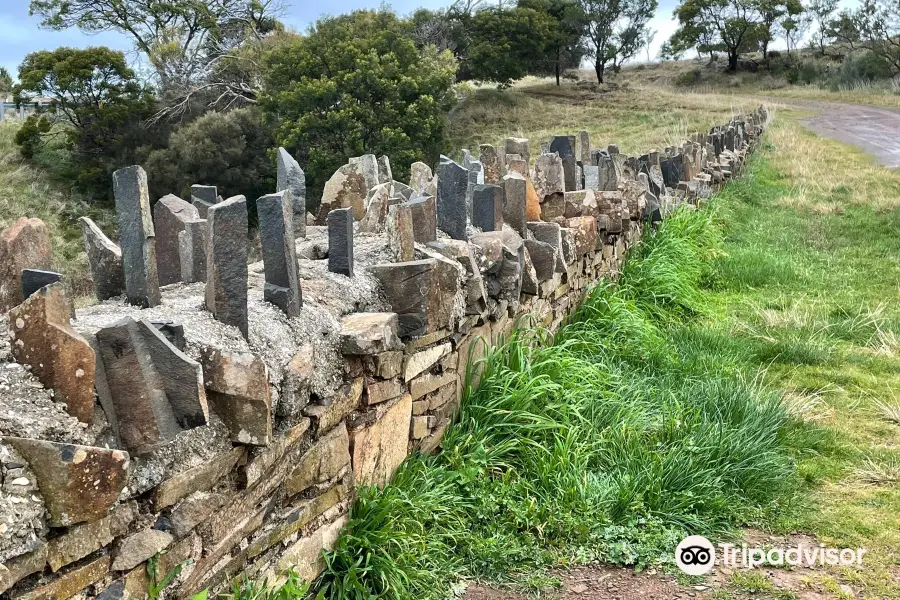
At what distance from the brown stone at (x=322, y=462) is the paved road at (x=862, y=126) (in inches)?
663

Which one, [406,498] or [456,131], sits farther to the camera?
[456,131]

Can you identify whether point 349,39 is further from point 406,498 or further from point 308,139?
point 406,498

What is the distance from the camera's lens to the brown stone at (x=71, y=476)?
163 cm

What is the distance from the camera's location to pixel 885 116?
28781 millimetres

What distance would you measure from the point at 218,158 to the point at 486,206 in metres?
24.5

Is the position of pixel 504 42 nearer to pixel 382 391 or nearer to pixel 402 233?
pixel 402 233

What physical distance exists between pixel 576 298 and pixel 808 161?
1267 cm

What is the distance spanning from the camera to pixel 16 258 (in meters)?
1.95

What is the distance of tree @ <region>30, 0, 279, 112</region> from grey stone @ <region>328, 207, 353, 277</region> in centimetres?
3070

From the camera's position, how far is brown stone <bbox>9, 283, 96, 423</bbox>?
1727 mm

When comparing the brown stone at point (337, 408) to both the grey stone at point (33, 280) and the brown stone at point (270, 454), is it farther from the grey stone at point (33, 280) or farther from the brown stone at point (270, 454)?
the grey stone at point (33, 280)

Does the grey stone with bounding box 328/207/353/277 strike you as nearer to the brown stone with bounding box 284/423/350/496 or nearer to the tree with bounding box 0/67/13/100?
the brown stone with bounding box 284/423/350/496

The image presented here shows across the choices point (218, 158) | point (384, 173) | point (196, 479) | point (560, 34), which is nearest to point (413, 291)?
point (196, 479)

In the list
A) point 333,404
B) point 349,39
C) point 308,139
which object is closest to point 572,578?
point 333,404
